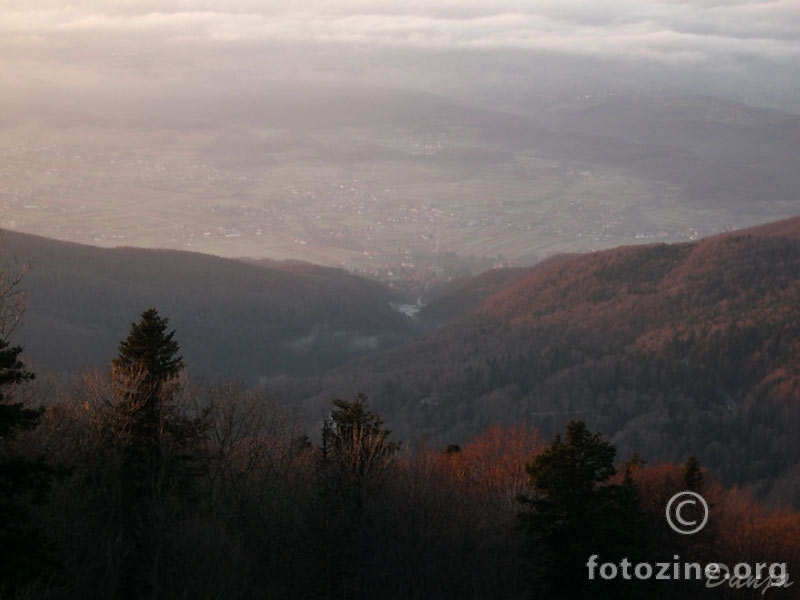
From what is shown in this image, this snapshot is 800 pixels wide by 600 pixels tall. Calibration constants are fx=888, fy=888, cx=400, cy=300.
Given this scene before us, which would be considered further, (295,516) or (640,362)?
(640,362)

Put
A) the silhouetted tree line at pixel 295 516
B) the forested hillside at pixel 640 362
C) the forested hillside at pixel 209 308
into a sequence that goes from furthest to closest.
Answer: the forested hillside at pixel 209 308
the forested hillside at pixel 640 362
the silhouetted tree line at pixel 295 516

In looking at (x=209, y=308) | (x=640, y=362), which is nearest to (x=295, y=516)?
(x=640, y=362)

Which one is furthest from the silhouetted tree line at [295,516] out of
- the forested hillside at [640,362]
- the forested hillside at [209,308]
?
the forested hillside at [209,308]

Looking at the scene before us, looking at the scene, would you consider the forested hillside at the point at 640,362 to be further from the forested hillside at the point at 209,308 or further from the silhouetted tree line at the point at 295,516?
the silhouetted tree line at the point at 295,516

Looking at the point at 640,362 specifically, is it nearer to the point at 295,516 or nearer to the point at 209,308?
the point at 209,308

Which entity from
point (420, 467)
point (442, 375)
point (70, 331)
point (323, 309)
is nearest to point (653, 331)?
point (442, 375)

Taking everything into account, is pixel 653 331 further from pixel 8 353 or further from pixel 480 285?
pixel 8 353

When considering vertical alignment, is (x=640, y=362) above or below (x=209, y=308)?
below
